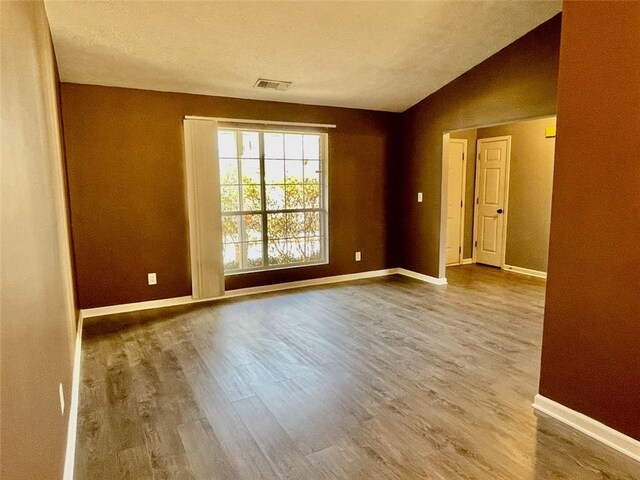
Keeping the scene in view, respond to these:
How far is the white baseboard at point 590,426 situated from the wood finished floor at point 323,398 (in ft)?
0.18

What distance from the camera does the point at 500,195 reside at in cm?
636

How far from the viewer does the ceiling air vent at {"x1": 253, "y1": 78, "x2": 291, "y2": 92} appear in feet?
14.0

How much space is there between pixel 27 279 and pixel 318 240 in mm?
4295

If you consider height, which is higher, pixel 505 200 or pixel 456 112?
pixel 456 112

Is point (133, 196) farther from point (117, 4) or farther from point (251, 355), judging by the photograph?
point (251, 355)

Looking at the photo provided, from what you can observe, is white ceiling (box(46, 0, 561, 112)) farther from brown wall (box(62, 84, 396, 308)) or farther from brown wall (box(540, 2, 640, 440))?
brown wall (box(540, 2, 640, 440))

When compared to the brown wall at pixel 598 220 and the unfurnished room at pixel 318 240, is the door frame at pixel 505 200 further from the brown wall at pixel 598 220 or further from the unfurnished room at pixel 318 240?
the brown wall at pixel 598 220

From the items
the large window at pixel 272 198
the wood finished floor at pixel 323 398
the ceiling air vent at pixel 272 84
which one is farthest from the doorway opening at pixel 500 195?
the ceiling air vent at pixel 272 84

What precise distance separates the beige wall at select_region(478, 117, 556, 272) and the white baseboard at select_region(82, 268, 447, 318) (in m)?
1.53

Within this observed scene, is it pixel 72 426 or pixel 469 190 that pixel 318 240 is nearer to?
pixel 469 190

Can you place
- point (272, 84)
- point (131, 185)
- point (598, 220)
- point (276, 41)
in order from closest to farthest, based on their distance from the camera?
point (598, 220) → point (276, 41) → point (131, 185) → point (272, 84)

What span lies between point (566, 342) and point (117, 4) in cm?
359

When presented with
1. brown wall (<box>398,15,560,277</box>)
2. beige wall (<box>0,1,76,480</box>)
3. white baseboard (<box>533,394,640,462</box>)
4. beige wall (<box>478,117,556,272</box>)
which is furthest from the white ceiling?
white baseboard (<box>533,394,640,462</box>)

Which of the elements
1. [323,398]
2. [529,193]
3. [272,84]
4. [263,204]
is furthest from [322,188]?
[323,398]
